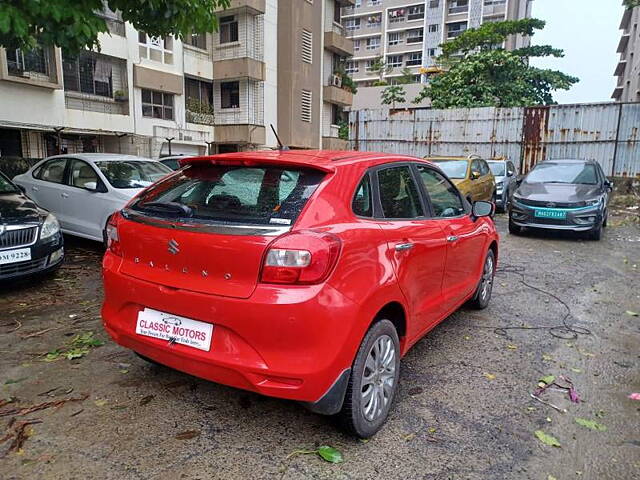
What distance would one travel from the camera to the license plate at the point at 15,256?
189 inches

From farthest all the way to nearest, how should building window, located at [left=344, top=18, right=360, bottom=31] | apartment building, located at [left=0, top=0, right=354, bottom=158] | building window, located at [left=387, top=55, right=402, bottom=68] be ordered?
1. building window, located at [left=344, top=18, right=360, bottom=31]
2. building window, located at [left=387, top=55, right=402, bottom=68]
3. apartment building, located at [left=0, top=0, right=354, bottom=158]

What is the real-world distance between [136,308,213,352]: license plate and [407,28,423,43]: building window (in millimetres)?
61616

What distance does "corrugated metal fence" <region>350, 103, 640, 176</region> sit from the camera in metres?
15.7

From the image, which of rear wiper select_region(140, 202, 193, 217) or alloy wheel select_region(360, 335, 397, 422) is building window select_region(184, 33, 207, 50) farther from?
alloy wheel select_region(360, 335, 397, 422)

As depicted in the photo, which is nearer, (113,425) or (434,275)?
(113,425)

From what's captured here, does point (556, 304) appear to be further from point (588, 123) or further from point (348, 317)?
point (588, 123)

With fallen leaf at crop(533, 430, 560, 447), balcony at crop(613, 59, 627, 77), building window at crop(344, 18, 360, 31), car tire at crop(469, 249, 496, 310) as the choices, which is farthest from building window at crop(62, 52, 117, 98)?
building window at crop(344, 18, 360, 31)

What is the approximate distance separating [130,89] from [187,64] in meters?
3.80

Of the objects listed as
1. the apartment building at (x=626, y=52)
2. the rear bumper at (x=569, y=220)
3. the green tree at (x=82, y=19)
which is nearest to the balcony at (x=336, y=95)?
the apartment building at (x=626, y=52)

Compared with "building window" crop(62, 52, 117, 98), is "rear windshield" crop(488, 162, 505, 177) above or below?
below

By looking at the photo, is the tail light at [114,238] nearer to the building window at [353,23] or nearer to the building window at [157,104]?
the building window at [157,104]

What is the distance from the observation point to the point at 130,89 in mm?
18953

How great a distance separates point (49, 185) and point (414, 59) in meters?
57.7

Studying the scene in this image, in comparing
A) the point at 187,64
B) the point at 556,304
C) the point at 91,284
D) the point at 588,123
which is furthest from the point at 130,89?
the point at 556,304
